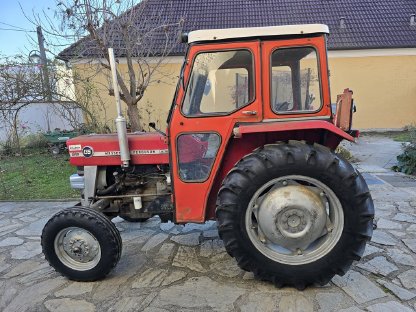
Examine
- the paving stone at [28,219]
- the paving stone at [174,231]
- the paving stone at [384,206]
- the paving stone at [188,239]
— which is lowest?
the paving stone at [384,206]

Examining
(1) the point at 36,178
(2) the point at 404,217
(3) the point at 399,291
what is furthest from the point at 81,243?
(1) the point at 36,178

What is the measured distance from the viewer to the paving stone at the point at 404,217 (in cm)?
404

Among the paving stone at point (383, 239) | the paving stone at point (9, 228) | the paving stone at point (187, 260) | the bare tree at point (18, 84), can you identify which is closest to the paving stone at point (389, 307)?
the paving stone at point (383, 239)

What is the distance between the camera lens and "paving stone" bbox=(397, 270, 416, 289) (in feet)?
8.95

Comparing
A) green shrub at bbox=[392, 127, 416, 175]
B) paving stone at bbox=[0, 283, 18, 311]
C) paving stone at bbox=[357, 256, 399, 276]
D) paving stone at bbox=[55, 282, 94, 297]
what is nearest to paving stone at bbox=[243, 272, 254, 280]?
paving stone at bbox=[357, 256, 399, 276]

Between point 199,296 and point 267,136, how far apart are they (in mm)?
1398

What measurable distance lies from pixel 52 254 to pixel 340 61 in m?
12.0

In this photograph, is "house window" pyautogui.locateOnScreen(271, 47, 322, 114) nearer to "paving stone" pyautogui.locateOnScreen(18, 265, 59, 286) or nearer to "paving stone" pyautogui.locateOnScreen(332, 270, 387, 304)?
"paving stone" pyautogui.locateOnScreen(332, 270, 387, 304)

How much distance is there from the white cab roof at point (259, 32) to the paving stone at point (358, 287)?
202 cm

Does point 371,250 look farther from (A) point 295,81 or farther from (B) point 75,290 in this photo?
(B) point 75,290

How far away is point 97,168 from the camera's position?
3.31m

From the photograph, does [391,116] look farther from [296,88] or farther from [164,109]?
[296,88]

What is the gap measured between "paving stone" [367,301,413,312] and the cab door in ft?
4.92

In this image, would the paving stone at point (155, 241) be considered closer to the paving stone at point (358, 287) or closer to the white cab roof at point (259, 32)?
the paving stone at point (358, 287)
